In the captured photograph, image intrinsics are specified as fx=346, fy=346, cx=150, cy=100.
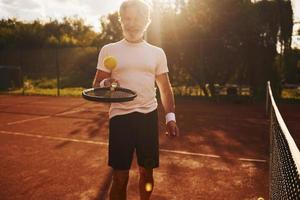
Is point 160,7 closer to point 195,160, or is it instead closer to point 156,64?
point 195,160

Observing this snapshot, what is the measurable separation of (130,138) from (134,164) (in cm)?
302

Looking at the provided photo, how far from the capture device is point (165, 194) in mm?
4660

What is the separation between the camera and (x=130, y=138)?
10.3ft

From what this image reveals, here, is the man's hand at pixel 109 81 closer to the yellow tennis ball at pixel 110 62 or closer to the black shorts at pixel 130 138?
the yellow tennis ball at pixel 110 62

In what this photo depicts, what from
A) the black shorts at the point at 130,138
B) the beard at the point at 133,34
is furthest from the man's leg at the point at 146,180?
the beard at the point at 133,34

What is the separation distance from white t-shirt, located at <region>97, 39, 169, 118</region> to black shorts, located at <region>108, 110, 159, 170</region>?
7 cm

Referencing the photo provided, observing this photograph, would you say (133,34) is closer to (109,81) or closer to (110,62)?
(110,62)

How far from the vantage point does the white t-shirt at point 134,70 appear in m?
3.07

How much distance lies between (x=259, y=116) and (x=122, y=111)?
30.6 ft

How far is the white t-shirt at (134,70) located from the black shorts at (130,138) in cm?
7

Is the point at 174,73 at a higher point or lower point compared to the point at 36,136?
higher

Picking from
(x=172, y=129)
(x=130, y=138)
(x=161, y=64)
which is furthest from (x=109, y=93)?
(x=172, y=129)

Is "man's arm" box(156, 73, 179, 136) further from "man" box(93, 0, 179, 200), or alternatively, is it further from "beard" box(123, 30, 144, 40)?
"beard" box(123, 30, 144, 40)

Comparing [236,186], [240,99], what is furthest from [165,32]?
[236,186]
